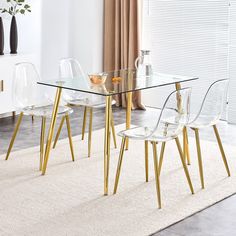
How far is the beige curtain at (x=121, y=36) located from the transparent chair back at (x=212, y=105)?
2.85 meters

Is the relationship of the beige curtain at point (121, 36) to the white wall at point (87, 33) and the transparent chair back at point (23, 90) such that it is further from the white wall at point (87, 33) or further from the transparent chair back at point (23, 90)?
the transparent chair back at point (23, 90)

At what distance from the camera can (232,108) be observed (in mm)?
6875

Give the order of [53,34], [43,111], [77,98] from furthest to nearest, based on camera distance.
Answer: [53,34] → [77,98] → [43,111]

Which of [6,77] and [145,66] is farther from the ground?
[145,66]

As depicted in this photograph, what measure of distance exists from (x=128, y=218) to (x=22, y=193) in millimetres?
891

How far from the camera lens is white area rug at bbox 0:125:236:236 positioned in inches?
151

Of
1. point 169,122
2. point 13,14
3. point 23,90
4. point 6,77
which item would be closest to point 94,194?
point 169,122

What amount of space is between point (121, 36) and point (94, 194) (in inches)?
138

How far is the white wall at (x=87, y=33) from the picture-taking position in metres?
7.63

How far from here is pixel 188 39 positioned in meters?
7.16

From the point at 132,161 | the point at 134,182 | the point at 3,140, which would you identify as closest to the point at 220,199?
the point at 134,182

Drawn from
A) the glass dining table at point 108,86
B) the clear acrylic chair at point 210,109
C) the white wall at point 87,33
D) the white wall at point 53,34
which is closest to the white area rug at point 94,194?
the glass dining table at point 108,86

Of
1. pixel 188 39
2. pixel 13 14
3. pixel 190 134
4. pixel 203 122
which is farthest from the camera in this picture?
pixel 188 39

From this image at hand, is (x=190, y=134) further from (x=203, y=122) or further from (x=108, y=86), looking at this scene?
(x=108, y=86)
